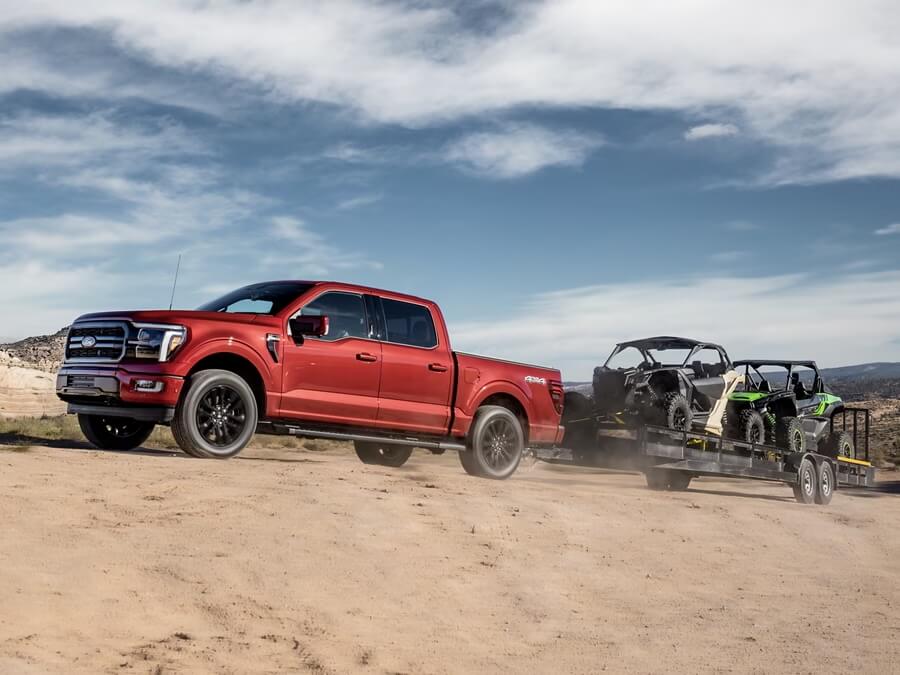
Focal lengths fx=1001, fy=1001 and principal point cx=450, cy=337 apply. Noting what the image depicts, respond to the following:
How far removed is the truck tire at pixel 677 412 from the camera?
14.3 meters

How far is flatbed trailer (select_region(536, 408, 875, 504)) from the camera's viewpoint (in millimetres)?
13977

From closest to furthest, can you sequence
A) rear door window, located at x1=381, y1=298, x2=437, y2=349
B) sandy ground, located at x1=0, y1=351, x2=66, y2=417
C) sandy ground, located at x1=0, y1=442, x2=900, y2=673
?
1. sandy ground, located at x1=0, y1=442, x2=900, y2=673
2. rear door window, located at x1=381, y1=298, x2=437, y2=349
3. sandy ground, located at x1=0, y1=351, x2=66, y2=417

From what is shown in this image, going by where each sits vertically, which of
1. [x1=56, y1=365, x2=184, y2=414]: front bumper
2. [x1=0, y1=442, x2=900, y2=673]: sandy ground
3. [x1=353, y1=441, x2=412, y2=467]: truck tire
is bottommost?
[x1=0, y1=442, x2=900, y2=673]: sandy ground

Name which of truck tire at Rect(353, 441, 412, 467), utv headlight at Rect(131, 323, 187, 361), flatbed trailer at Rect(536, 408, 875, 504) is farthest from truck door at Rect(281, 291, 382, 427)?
flatbed trailer at Rect(536, 408, 875, 504)

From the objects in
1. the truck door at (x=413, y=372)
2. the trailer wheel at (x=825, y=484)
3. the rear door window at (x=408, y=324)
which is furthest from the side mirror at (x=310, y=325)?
the trailer wheel at (x=825, y=484)

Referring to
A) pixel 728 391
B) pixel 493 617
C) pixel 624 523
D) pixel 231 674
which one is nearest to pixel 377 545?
pixel 493 617

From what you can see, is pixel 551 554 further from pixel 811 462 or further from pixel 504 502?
pixel 811 462

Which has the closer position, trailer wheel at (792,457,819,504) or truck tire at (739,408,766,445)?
truck tire at (739,408,766,445)

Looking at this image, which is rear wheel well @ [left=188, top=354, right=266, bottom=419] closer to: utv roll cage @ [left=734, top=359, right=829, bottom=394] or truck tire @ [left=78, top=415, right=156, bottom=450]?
truck tire @ [left=78, top=415, right=156, bottom=450]

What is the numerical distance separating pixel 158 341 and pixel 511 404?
5021mm

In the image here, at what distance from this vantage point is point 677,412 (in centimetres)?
1448

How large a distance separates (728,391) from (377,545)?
28.9 feet

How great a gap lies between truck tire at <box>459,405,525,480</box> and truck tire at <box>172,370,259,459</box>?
10.4ft

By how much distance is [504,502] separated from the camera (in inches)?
415
